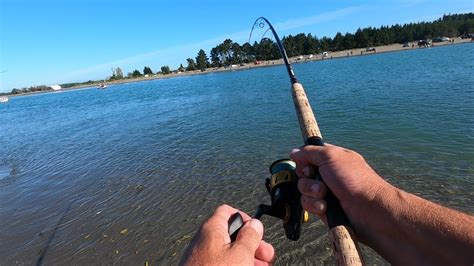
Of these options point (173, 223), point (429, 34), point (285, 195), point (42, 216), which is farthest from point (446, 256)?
point (429, 34)

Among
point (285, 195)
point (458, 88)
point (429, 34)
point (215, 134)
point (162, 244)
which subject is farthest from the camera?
point (429, 34)

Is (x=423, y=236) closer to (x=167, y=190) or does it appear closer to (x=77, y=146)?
(x=167, y=190)

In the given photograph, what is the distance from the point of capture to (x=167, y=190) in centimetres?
1067

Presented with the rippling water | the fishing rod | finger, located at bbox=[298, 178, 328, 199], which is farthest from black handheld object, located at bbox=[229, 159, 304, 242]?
the rippling water

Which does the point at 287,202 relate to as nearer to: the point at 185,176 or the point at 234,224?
the point at 234,224

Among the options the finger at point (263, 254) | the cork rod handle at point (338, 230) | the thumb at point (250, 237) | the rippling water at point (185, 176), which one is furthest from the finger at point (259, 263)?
the rippling water at point (185, 176)

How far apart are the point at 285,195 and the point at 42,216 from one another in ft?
33.0

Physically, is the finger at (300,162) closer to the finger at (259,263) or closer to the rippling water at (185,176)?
the finger at (259,263)

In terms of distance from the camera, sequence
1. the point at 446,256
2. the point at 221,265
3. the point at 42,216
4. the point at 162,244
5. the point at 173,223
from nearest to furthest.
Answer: the point at 221,265
the point at 446,256
the point at 162,244
the point at 173,223
the point at 42,216

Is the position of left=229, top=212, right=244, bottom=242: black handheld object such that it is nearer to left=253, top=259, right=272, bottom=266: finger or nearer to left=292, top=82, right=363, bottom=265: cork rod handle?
left=253, top=259, right=272, bottom=266: finger

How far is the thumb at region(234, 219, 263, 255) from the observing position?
1779 mm

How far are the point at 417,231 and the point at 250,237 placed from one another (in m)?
1.06

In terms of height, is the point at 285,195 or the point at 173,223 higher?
the point at 285,195

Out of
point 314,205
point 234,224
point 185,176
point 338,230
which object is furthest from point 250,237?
point 185,176
